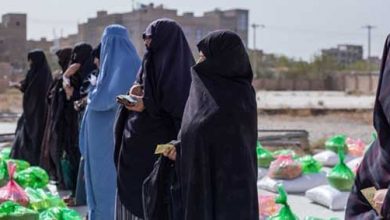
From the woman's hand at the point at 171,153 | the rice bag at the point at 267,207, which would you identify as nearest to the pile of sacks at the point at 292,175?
the rice bag at the point at 267,207

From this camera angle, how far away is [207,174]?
317cm

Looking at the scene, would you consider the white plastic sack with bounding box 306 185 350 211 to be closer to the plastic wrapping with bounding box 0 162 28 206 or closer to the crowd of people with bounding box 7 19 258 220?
the crowd of people with bounding box 7 19 258 220

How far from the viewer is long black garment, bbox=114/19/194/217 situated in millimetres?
3771

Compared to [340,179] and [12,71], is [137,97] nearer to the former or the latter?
[340,179]

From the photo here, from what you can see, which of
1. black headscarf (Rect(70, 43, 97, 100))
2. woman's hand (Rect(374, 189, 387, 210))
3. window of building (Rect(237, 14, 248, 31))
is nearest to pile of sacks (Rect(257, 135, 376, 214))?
black headscarf (Rect(70, 43, 97, 100))

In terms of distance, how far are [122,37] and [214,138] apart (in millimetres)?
2002

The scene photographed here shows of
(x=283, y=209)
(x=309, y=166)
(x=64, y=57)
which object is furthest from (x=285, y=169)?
(x=283, y=209)

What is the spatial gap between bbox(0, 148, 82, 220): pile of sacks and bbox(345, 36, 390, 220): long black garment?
2368mm

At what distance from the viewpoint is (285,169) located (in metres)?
7.33

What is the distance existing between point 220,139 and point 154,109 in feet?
2.38

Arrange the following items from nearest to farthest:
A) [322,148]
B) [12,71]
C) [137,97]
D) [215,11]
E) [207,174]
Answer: [207,174] < [137,97] < [322,148] < [12,71] < [215,11]

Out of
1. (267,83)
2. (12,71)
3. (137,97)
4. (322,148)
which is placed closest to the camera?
(137,97)

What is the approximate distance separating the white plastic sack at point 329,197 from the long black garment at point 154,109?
3.01 meters

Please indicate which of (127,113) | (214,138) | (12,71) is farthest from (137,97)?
(12,71)
